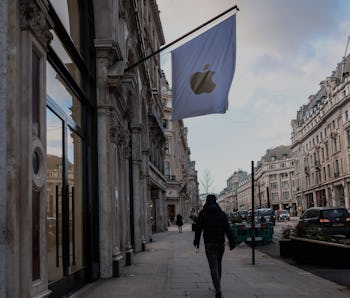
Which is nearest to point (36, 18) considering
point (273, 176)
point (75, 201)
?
point (75, 201)

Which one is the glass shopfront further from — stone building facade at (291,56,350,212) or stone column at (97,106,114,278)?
stone building facade at (291,56,350,212)

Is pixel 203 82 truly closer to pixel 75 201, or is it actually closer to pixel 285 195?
pixel 75 201

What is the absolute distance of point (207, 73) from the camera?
38.6 feet

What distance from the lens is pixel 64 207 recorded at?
8.70 metres

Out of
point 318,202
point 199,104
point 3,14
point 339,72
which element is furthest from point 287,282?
point 318,202

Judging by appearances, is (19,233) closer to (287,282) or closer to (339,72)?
(287,282)

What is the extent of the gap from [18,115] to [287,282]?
7.18m

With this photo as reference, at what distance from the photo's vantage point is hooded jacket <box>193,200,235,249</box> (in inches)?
349

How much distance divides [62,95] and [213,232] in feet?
12.3

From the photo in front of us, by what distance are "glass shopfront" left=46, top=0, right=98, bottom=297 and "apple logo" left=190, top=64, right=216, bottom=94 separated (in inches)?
94.6

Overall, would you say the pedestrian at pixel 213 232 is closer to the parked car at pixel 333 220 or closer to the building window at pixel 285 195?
the parked car at pixel 333 220

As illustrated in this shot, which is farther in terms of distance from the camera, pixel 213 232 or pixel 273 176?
pixel 273 176

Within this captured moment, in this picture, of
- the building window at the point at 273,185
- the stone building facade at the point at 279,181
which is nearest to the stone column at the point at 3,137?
the stone building facade at the point at 279,181

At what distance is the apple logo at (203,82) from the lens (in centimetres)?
1162
